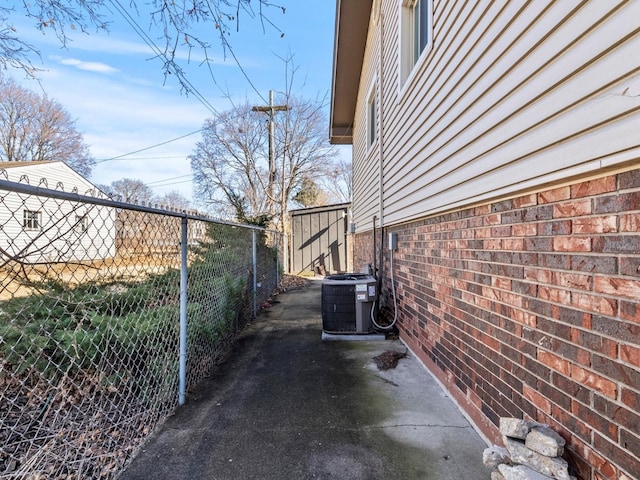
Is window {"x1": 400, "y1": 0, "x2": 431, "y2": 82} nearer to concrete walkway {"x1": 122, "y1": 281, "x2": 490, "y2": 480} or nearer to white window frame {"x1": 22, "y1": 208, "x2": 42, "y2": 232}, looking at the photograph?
concrete walkway {"x1": 122, "y1": 281, "x2": 490, "y2": 480}

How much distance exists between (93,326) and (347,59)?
7.86m

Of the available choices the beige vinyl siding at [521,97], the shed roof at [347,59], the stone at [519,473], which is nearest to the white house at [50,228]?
the beige vinyl siding at [521,97]

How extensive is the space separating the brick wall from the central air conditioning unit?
5.82 feet

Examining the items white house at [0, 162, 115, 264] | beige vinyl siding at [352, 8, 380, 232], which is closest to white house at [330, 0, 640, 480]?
white house at [0, 162, 115, 264]

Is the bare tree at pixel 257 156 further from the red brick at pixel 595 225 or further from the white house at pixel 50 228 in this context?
the red brick at pixel 595 225

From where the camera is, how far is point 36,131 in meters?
13.4

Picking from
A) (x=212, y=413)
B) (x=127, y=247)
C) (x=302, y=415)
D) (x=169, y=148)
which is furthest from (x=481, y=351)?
(x=169, y=148)

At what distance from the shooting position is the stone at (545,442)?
4.63 ft

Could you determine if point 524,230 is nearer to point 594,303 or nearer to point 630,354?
point 594,303

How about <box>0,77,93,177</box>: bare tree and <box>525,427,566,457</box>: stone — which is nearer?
<box>525,427,566,457</box>: stone

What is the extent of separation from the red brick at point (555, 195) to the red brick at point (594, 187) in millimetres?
37

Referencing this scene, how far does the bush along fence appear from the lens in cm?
181

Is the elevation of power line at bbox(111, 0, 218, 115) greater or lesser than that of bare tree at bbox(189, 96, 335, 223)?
lesser

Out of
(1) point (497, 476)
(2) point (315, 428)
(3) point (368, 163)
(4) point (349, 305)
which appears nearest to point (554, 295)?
(1) point (497, 476)
